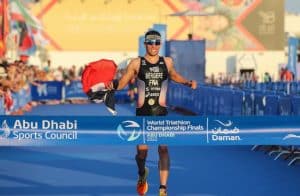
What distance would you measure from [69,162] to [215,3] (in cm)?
5581

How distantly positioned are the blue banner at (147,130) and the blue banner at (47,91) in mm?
24636

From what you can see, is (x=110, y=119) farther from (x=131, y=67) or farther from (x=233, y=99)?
(x=233, y=99)

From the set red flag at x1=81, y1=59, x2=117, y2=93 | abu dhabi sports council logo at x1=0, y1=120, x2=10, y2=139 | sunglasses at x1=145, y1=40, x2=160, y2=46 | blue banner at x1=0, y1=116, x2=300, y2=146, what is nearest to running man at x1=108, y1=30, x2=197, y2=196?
sunglasses at x1=145, y1=40, x2=160, y2=46

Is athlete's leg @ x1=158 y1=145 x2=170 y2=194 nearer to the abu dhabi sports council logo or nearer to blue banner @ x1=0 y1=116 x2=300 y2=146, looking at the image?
blue banner @ x1=0 y1=116 x2=300 y2=146

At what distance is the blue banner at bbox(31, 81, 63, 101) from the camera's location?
32094 mm

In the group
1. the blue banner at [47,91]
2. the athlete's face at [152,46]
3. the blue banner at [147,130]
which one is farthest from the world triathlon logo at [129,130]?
the blue banner at [47,91]

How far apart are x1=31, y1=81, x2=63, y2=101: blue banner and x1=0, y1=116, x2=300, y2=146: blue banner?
24.6 metres

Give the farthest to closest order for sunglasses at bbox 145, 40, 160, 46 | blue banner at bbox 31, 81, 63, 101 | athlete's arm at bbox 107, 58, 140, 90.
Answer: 1. blue banner at bbox 31, 81, 63, 101
2. athlete's arm at bbox 107, 58, 140, 90
3. sunglasses at bbox 145, 40, 160, 46

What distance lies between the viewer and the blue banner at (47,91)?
3209cm

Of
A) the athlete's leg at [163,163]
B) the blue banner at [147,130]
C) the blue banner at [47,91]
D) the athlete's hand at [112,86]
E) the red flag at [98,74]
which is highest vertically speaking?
the red flag at [98,74]

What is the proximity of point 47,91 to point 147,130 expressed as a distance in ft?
87.4

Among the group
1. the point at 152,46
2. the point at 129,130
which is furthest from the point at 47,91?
the point at 129,130

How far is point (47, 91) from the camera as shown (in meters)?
33.2

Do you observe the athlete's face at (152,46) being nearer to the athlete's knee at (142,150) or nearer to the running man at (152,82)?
the running man at (152,82)
